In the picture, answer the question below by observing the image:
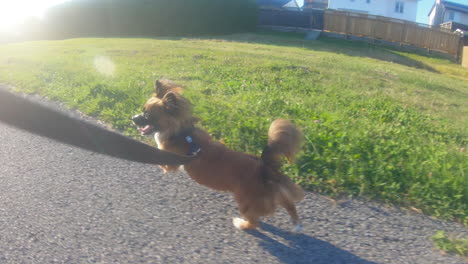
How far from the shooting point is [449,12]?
2052 inches

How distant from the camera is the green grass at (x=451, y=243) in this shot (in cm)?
332

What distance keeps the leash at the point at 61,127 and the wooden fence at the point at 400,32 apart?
102 ft

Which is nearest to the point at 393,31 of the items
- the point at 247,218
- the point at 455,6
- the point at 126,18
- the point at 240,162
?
the point at 126,18

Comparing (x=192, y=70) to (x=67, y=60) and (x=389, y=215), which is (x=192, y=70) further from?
(x=389, y=215)

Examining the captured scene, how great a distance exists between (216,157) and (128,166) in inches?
64.9

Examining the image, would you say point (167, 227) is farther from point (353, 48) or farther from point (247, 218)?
point (353, 48)

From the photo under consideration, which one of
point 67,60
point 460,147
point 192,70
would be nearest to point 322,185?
point 460,147

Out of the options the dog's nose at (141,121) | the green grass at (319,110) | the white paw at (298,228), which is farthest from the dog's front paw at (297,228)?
the dog's nose at (141,121)

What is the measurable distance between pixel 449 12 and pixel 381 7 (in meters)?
11.6

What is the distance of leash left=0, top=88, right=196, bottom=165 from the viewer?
2.08m

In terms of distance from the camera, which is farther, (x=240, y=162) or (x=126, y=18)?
(x=126, y=18)

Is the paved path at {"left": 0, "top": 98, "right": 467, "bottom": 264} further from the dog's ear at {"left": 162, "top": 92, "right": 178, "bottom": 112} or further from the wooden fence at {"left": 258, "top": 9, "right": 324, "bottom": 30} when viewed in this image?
the wooden fence at {"left": 258, "top": 9, "right": 324, "bottom": 30}

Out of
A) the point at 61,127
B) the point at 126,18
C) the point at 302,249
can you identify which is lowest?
the point at 302,249

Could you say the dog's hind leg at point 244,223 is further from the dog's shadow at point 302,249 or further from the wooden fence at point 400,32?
the wooden fence at point 400,32
